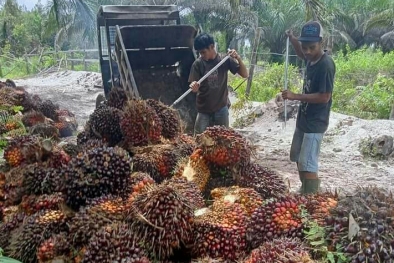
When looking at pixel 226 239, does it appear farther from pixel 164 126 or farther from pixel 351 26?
pixel 351 26

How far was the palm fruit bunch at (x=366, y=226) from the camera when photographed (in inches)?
56.2

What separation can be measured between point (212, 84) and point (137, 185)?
2.95 metres

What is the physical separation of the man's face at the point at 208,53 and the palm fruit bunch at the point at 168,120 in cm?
193

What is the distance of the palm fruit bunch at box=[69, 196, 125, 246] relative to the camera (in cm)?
191

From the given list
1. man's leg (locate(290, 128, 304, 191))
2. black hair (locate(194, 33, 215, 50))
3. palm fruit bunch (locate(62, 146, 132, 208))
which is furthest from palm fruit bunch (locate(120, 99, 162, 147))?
black hair (locate(194, 33, 215, 50))

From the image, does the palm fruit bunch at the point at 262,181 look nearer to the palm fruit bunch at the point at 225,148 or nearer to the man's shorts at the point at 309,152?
the palm fruit bunch at the point at 225,148

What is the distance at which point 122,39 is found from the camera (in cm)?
664

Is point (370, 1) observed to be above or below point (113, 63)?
above

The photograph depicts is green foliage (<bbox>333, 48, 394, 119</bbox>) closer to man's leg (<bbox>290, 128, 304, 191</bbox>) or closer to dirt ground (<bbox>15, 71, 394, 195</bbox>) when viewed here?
dirt ground (<bbox>15, 71, 394, 195</bbox>)

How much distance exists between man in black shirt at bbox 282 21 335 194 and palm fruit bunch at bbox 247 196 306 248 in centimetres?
202

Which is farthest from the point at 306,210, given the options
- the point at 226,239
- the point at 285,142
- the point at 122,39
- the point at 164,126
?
the point at 285,142

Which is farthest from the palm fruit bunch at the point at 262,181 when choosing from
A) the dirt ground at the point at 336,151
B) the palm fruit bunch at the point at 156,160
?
the dirt ground at the point at 336,151

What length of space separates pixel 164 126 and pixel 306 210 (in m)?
1.52

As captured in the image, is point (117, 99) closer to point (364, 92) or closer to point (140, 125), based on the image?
point (140, 125)
